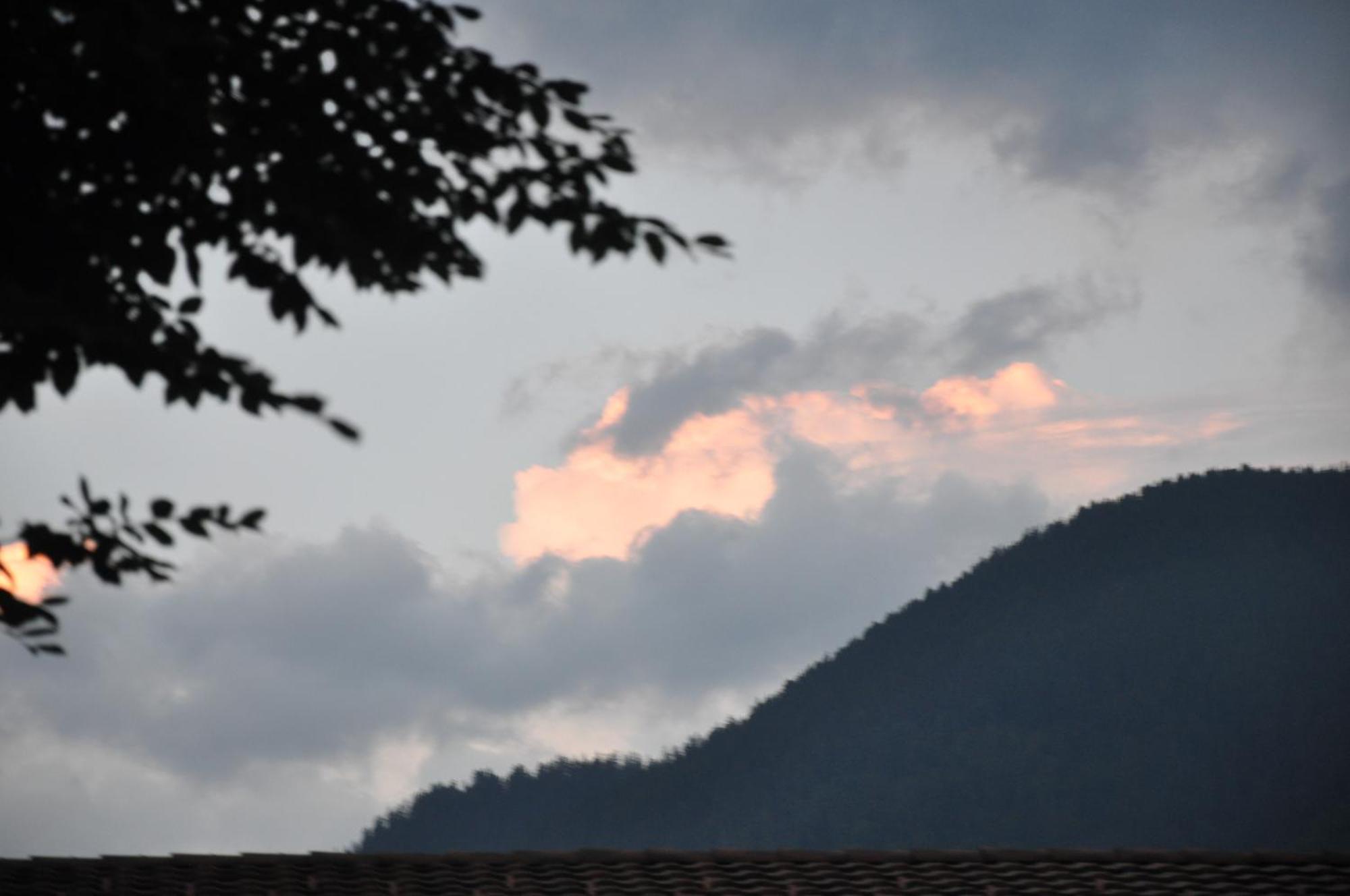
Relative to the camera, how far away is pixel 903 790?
14125 cm

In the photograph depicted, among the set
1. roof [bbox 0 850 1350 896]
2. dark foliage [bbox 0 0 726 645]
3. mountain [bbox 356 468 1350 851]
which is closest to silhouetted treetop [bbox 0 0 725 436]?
dark foliage [bbox 0 0 726 645]

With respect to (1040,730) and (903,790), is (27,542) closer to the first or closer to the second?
(903,790)

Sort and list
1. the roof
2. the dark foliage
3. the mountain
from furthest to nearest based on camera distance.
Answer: the mountain < the roof < the dark foliage

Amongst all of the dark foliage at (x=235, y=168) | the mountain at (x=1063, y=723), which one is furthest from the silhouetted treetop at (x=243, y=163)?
the mountain at (x=1063, y=723)

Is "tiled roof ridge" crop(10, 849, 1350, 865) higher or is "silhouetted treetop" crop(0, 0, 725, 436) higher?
"silhouetted treetop" crop(0, 0, 725, 436)

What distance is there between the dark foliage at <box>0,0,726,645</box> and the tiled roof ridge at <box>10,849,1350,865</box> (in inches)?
297

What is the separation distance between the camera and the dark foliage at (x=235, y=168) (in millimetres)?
6852

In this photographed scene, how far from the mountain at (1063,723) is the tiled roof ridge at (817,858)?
117 metres

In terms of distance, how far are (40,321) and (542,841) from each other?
437 ft

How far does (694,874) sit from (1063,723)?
482 ft

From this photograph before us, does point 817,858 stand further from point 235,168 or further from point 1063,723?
point 1063,723

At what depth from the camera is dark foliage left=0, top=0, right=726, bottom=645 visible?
270 inches

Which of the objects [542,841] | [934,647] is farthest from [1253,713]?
[542,841]

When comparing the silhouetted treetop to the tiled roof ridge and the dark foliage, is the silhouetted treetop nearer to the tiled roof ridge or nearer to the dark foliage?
the dark foliage
